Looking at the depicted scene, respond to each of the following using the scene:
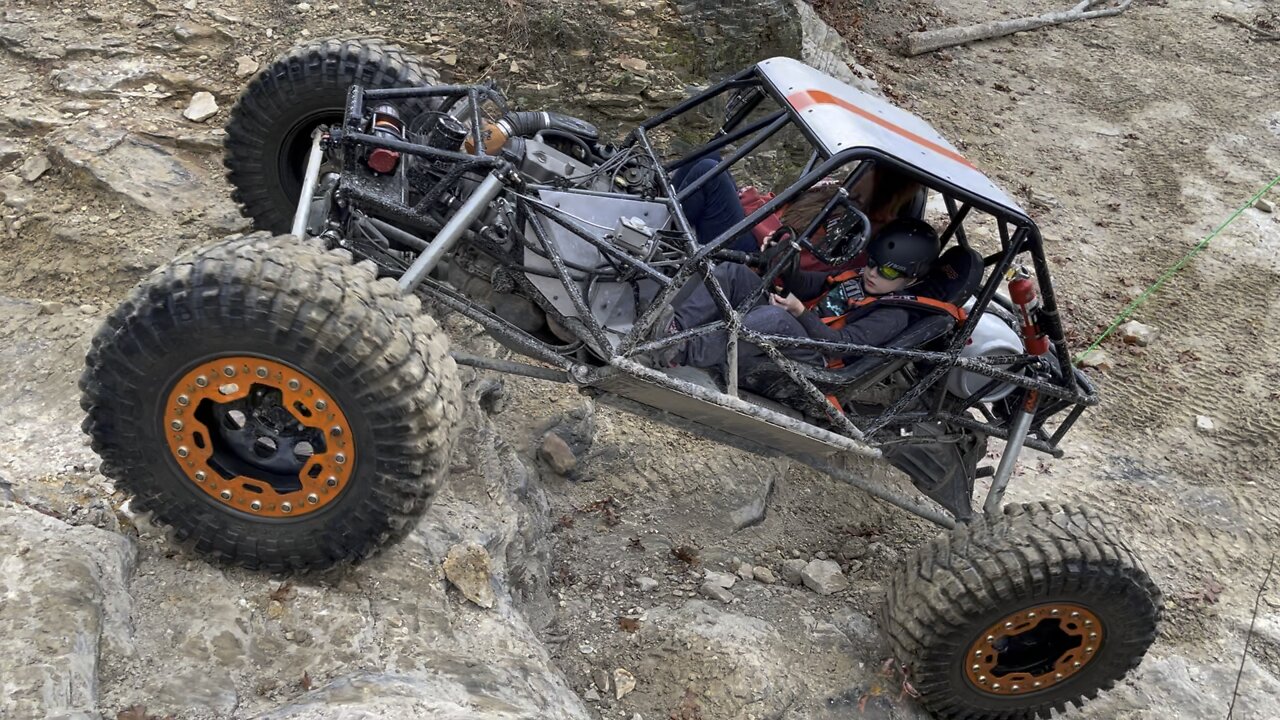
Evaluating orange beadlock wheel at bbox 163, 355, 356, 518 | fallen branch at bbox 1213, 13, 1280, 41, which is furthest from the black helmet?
fallen branch at bbox 1213, 13, 1280, 41

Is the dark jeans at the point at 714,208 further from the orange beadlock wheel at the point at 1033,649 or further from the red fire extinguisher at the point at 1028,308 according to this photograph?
the orange beadlock wheel at the point at 1033,649

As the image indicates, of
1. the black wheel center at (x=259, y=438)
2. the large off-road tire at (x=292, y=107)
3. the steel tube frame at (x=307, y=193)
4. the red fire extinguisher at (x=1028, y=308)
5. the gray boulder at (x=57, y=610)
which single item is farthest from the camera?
the large off-road tire at (x=292, y=107)

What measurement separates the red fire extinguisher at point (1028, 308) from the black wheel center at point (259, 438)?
2.72 meters

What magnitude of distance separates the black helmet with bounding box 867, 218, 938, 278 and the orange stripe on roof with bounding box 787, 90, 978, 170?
322 mm

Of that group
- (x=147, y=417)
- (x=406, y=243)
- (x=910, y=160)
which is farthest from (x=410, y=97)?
(x=910, y=160)

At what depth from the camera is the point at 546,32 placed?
6879mm

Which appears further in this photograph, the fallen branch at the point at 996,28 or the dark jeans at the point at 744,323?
the fallen branch at the point at 996,28

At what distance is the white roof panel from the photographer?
363 centimetres

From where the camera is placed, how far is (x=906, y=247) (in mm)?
3973

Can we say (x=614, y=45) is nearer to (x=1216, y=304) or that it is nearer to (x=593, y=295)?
(x=593, y=295)

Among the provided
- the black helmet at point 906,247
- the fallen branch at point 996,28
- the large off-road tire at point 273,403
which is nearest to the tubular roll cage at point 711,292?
the black helmet at point 906,247

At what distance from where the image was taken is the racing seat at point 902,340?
3980 mm

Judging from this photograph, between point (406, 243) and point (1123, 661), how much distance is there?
11.6 feet

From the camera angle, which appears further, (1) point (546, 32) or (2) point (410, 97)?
(1) point (546, 32)
